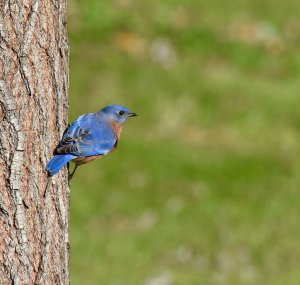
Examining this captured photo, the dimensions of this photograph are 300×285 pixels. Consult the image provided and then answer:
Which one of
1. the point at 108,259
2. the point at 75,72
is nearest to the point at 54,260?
the point at 108,259

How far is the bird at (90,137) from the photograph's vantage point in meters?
6.69

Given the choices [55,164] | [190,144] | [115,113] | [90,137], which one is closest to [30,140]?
[55,164]

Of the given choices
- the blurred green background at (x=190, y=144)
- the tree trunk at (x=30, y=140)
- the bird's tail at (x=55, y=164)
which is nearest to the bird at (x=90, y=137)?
the bird's tail at (x=55, y=164)

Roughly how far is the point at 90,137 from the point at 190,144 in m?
9.52

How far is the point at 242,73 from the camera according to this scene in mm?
20156

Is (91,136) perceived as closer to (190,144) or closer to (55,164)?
(55,164)

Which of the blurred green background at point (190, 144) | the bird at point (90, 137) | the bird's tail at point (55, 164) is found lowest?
the bird's tail at point (55, 164)

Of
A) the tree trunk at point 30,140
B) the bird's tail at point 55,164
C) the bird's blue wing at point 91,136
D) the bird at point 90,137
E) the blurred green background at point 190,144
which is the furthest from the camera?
the blurred green background at point 190,144

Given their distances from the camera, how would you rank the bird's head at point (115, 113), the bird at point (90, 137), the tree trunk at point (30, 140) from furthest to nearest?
1. the bird's head at point (115, 113)
2. the bird at point (90, 137)
3. the tree trunk at point (30, 140)

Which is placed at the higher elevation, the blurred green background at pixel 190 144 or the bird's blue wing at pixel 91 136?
the blurred green background at pixel 190 144

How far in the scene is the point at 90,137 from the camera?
27.1 ft

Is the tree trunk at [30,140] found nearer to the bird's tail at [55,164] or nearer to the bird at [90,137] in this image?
the bird's tail at [55,164]

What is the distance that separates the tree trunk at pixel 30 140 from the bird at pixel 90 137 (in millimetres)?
189

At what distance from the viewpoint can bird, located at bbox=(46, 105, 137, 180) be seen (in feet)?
22.0
